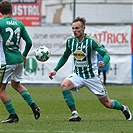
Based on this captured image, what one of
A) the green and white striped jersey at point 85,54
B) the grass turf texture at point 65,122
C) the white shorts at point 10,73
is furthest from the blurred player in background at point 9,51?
the green and white striped jersey at point 85,54

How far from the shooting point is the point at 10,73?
422 inches

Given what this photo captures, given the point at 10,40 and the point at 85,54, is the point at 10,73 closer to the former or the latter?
the point at 10,40

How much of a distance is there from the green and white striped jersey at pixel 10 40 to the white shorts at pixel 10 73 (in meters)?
0.08

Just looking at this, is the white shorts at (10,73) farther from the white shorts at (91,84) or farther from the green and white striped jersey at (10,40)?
the white shorts at (91,84)

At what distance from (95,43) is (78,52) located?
1.11ft

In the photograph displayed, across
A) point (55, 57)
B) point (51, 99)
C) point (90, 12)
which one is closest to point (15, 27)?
point (51, 99)

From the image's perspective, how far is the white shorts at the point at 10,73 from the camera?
10.6 meters


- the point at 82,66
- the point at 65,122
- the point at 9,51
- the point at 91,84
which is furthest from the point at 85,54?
the point at 9,51

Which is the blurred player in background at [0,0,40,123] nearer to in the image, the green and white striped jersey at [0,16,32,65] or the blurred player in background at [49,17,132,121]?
the green and white striped jersey at [0,16,32,65]

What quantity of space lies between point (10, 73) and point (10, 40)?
1.84 feet

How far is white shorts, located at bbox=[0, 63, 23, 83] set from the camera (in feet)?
34.9

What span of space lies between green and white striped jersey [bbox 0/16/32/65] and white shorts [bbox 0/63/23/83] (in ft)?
0.27

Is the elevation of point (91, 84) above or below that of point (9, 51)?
below

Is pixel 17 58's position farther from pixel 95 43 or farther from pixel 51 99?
pixel 51 99
